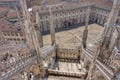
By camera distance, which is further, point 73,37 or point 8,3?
point 8,3

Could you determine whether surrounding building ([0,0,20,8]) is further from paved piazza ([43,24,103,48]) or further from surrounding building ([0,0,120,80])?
paved piazza ([43,24,103,48])

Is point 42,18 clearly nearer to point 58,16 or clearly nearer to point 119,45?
point 58,16

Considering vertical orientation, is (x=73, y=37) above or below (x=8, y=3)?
below

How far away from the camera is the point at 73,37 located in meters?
44.5

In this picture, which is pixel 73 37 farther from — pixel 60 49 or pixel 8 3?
pixel 8 3

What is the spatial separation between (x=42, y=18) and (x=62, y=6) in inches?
355

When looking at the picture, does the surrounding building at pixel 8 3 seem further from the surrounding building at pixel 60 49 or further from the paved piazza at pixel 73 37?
the paved piazza at pixel 73 37

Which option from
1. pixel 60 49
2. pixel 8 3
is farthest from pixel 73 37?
pixel 8 3

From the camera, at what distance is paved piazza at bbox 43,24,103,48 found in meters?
40.7

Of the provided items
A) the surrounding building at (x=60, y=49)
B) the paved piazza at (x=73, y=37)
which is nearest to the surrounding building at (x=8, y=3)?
the surrounding building at (x=60, y=49)

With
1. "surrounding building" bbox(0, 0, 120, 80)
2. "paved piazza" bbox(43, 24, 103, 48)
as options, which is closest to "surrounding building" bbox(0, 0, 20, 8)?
"surrounding building" bbox(0, 0, 120, 80)

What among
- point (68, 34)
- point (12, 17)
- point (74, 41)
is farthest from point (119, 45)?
point (12, 17)

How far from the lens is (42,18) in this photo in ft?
153

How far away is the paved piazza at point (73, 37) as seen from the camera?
40656mm
